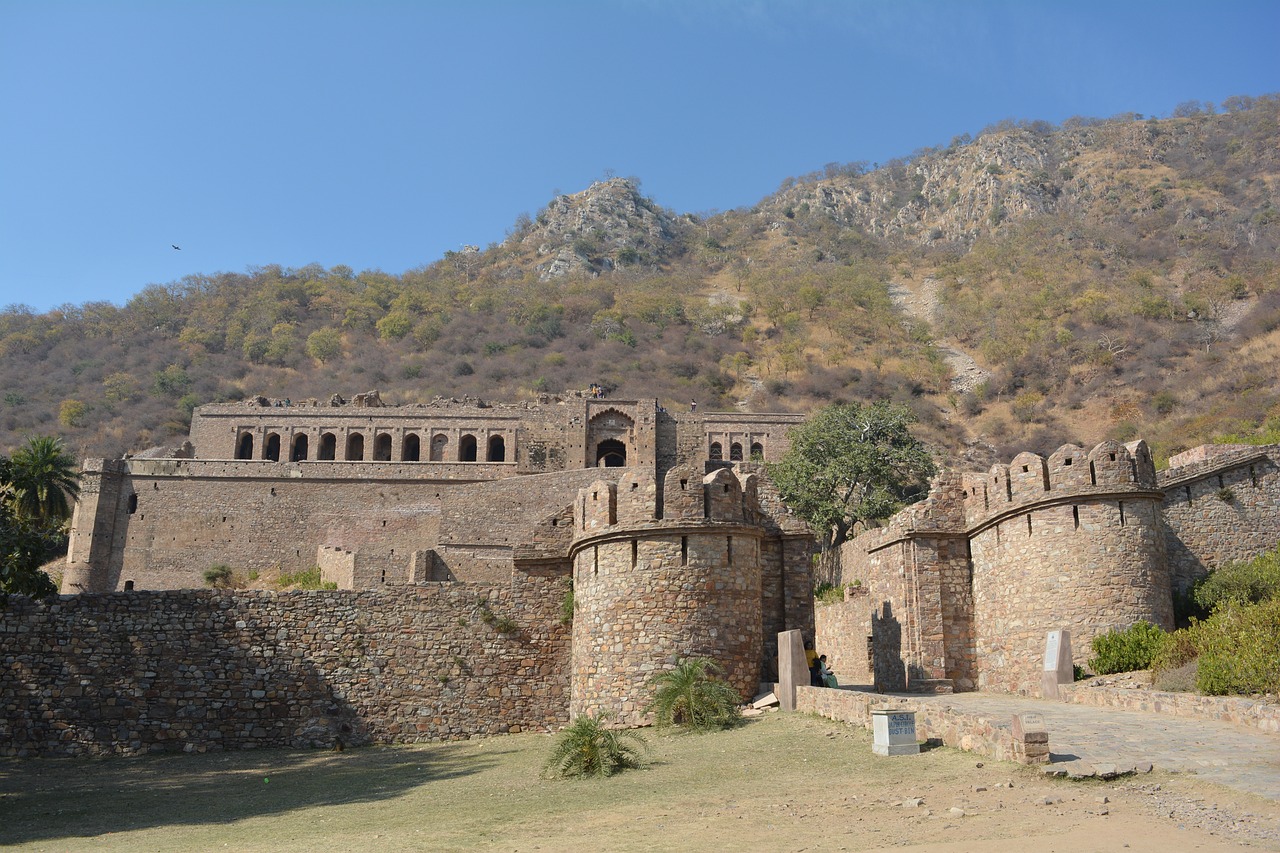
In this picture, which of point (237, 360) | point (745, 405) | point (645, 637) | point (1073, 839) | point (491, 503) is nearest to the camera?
point (1073, 839)

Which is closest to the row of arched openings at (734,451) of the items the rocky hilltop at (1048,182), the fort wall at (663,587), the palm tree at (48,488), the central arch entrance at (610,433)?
the central arch entrance at (610,433)

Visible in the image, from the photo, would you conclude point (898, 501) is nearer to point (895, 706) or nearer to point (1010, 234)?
point (895, 706)

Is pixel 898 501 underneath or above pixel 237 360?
underneath

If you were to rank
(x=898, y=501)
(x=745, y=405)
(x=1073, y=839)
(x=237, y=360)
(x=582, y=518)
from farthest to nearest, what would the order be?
1. (x=237, y=360)
2. (x=745, y=405)
3. (x=898, y=501)
4. (x=582, y=518)
5. (x=1073, y=839)

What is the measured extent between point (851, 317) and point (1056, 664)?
257ft

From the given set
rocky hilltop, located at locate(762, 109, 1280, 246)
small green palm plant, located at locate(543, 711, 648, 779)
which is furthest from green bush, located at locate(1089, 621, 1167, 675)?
rocky hilltop, located at locate(762, 109, 1280, 246)

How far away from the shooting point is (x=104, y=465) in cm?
4603

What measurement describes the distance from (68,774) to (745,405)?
198ft

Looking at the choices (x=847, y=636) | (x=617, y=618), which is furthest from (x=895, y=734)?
(x=847, y=636)

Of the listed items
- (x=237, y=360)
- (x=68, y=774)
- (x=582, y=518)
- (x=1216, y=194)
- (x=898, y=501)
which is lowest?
(x=68, y=774)

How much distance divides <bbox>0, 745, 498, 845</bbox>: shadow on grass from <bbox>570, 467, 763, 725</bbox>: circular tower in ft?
7.41

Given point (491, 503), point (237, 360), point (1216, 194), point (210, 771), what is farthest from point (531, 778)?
point (1216, 194)

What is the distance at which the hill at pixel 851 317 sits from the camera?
68.1 meters

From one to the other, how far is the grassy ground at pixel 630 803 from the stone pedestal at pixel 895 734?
171mm
